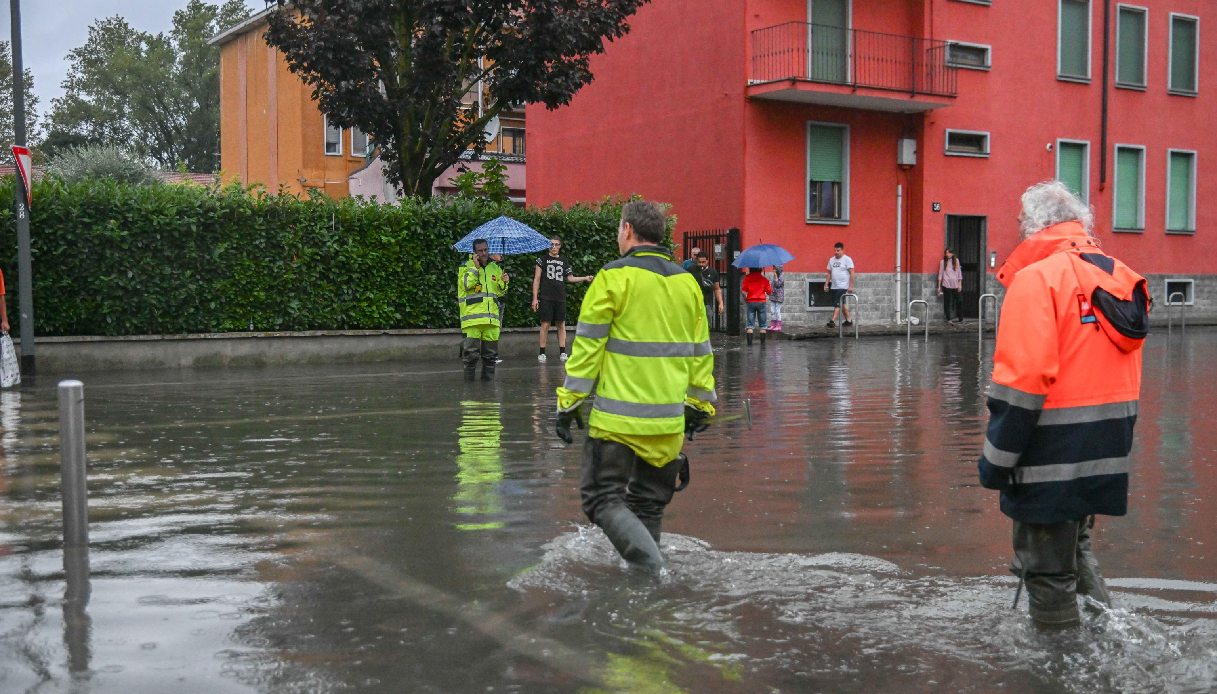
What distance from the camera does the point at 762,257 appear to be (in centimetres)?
2481

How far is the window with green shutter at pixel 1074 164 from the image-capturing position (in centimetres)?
3192

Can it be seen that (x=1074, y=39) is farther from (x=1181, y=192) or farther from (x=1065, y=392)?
(x=1065, y=392)

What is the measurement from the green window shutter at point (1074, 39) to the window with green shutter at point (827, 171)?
6742 mm

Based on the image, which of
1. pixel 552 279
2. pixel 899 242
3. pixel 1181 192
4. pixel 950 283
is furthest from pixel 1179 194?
pixel 552 279

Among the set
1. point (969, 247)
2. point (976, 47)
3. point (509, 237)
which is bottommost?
point (509, 237)

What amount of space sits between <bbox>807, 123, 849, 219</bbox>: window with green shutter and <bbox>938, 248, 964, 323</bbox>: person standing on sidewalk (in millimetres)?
2528

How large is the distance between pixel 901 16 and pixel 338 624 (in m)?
26.8

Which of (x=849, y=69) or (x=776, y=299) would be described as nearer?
(x=776, y=299)

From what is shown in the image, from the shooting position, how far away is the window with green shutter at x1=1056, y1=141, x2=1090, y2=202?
3192cm

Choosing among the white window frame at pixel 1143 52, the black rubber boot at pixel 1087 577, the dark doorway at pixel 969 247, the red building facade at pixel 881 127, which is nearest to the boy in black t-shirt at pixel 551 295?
the red building facade at pixel 881 127

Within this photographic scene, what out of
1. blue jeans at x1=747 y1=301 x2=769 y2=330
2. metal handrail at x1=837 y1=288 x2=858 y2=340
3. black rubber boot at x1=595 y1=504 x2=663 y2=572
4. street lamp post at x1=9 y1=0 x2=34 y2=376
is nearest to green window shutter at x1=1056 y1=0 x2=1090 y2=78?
metal handrail at x1=837 y1=288 x2=858 y2=340

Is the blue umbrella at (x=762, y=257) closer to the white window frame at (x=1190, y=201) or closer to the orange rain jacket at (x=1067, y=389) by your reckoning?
the white window frame at (x=1190, y=201)

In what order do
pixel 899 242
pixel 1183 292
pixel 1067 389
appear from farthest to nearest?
1. pixel 1183 292
2. pixel 899 242
3. pixel 1067 389

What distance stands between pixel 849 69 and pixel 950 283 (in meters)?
→ 5.20
